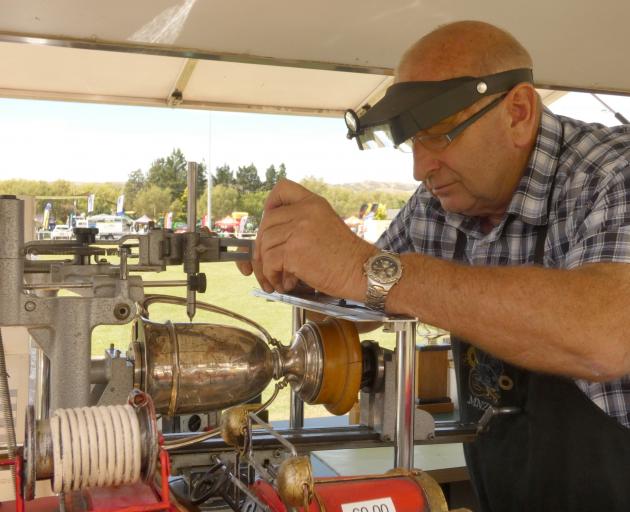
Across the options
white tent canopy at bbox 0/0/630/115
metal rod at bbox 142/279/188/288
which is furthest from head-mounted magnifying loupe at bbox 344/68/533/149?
white tent canopy at bbox 0/0/630/115

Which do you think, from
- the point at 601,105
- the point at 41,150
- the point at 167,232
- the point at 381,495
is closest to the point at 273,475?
the point at 381,495

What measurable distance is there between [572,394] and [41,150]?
1098 centimetres

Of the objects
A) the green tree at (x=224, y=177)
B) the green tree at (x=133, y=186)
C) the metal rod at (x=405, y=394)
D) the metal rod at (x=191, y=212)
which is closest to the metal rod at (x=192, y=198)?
the metal rod at (x=191, y=212)

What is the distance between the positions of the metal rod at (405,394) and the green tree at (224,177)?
6.72 metres

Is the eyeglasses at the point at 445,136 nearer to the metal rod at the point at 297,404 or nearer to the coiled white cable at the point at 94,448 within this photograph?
the metal rod at the point at 297,404

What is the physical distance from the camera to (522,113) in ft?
4.09

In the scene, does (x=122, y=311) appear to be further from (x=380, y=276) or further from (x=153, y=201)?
(x=153, y=201)

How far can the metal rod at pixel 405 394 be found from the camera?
0.97 m

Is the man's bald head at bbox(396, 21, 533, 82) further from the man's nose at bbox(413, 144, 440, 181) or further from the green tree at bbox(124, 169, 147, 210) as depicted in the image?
the green tree at bbox(124, 169, 147, 210)

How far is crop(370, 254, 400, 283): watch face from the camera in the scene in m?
0.98

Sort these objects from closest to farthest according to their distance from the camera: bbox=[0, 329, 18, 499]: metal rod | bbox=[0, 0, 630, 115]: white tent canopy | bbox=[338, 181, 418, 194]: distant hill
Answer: bbox=[0, 329, 18, 499]: metal rod → bbox=[0, 0, 630, 115]: white tent canopy → bbox=[338, 181, 418, 194]: distant hill

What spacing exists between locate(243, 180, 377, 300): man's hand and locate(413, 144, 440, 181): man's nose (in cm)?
33

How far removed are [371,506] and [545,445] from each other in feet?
1.73

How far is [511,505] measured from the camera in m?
1.28
